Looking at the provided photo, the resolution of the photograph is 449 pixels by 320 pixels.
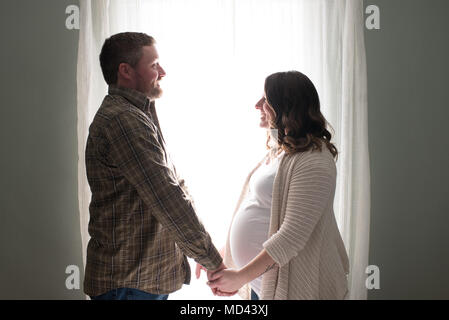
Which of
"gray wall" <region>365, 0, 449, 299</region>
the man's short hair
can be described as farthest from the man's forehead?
"gray wall" <region>365, 0, 449, 299</region>

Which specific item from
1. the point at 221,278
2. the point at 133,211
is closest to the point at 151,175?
the point at 133,211

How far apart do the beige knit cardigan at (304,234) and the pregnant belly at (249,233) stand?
131mm

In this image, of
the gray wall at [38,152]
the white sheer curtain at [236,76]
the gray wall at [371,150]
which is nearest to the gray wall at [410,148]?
the gray wall at [371,150]

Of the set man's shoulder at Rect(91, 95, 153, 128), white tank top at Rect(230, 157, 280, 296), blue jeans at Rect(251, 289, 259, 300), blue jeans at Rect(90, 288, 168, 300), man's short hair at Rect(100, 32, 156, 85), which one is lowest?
blue jeans at Rect(251, 289, 259, 300)

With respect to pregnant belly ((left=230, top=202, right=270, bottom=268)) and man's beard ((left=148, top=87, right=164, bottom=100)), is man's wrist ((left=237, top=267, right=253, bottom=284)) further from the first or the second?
man's beard ((left=148, top=87, right=164, bottom=100))

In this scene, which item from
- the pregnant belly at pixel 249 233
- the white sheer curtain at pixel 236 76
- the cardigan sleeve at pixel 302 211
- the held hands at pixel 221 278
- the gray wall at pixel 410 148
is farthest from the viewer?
the gray wall at pixel 410 148

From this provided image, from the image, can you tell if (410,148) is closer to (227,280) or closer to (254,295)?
(254,295)

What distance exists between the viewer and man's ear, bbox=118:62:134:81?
1.22m

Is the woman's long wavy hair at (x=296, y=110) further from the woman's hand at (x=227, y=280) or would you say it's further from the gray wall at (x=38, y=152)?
the gray wall at (x=38, y=152)

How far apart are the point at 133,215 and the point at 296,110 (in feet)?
2.02

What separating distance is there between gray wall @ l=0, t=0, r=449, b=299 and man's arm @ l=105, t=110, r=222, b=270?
919 millimetres

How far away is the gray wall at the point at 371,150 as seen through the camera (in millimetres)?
1891

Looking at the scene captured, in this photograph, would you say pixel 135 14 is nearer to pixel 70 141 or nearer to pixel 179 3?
pixel 179 3

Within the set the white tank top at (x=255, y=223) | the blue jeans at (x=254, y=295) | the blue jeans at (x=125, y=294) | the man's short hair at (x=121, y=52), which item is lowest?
the blue jeans at (x=254, y=295)
